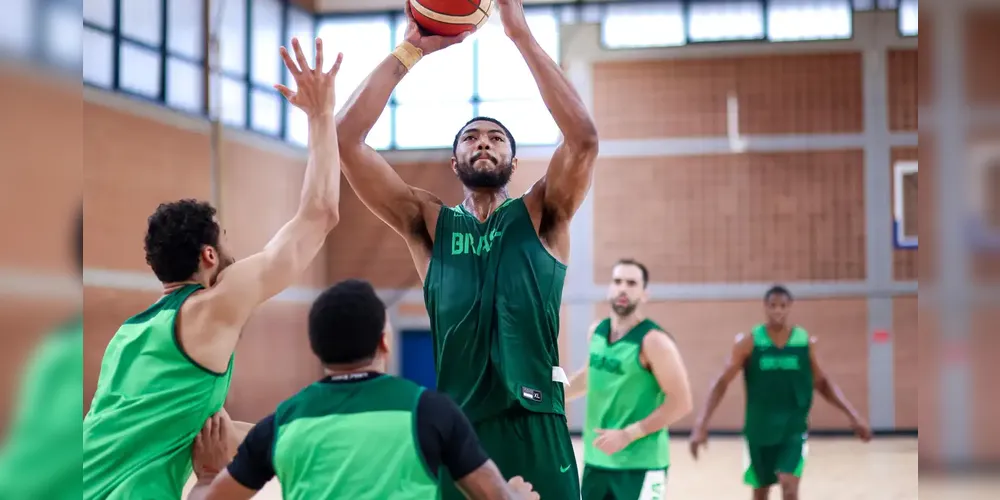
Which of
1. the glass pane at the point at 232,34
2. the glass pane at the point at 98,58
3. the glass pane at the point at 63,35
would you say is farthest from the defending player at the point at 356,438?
the glass pane at the point at 232,34

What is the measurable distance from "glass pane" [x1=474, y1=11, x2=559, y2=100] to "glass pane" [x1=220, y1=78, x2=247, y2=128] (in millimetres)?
3561

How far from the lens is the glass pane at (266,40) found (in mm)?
13883

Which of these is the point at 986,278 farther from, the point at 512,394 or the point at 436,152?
the point at 436,152

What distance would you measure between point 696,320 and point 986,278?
14.2m

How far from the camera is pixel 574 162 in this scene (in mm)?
2834

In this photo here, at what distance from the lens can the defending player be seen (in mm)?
2127

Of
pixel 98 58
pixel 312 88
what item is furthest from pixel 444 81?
pixel 312 88

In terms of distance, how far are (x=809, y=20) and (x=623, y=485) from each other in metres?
11.5

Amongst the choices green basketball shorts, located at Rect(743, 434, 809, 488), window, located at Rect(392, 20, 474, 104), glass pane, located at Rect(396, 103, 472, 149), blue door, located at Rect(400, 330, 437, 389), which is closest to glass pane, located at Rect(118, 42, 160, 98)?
window, located at Rect(392, 20, 474, 104)

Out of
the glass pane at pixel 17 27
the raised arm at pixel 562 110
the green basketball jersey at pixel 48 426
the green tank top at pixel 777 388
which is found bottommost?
the green tank top at pixel 777 388

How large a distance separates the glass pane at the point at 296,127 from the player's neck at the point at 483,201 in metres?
12.0

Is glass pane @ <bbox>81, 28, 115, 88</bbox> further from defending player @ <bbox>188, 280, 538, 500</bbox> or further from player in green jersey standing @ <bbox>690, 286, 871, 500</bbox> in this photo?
defending player @ <bbox>188, 280, 538, 500</bbox>

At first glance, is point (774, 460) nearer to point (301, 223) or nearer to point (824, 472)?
point (824, 472)

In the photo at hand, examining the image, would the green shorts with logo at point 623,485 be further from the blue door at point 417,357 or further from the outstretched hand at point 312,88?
the blue door at point 417,357
